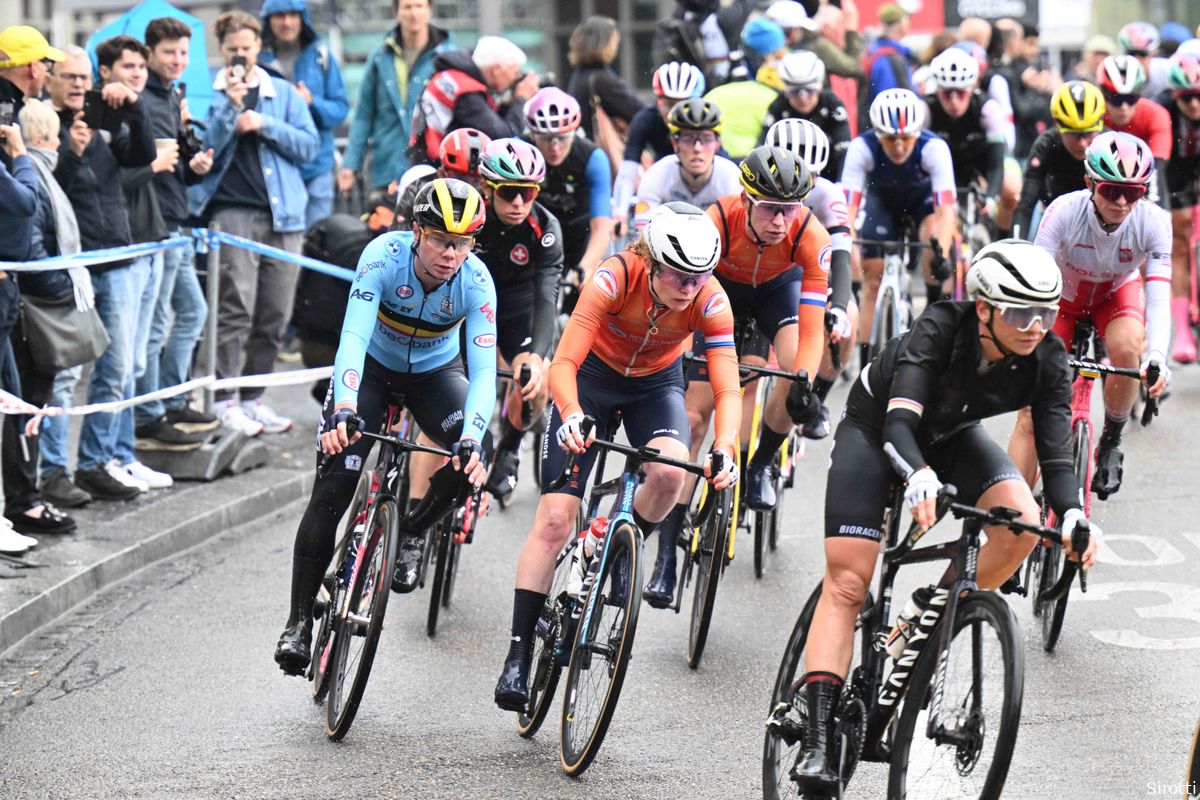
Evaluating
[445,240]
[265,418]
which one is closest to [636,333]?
[445,240]

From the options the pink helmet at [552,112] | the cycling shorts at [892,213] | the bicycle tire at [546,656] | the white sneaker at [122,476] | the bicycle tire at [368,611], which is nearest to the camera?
the bicycle tire at [368,611]

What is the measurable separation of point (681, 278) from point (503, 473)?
3.21 meters

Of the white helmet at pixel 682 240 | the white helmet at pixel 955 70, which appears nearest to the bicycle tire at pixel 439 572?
the white helmet at pixel 682 240

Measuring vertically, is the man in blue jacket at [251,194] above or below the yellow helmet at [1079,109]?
below

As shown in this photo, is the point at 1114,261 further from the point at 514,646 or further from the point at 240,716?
the point at 240,716

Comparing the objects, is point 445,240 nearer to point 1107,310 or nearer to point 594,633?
point 594,633

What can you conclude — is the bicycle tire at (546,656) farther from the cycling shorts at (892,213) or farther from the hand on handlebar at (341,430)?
the cycling shorts at (892,213)

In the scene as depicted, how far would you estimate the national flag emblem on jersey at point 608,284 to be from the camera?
721 centimetres

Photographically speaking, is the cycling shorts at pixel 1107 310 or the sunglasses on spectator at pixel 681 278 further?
the cycling shorts at pixel 1107 310

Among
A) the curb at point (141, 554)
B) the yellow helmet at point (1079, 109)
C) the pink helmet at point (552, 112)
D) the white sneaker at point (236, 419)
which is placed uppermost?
the yellow helmet at point (1079, 109)

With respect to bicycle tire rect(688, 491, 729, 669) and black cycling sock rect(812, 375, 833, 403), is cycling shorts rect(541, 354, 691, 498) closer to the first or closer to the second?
bicycle tire rect(688, 491, 729, 669)

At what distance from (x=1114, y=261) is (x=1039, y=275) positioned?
3.22m

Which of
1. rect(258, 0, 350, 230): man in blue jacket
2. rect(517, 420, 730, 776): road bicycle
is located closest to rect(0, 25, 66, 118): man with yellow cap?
rect(517, 420, 730, 776): road bicycle

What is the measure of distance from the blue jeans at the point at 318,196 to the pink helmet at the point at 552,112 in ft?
10.1
